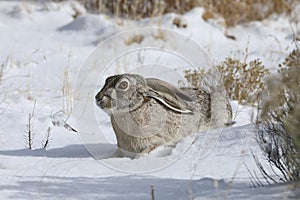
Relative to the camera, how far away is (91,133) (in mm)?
5250

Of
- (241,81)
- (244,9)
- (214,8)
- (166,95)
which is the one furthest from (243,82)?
(244,9)

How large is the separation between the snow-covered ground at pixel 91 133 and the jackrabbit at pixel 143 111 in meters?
0.10

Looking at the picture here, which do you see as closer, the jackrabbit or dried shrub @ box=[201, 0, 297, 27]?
the jackrabbit

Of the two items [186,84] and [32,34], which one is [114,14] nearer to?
[32,34]

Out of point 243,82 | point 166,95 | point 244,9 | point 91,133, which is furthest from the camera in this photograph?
point 244,9

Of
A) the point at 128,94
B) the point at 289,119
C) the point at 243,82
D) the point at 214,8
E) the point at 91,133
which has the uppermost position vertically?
the point at 214,8

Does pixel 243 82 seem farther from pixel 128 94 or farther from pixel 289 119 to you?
pixel 289 119

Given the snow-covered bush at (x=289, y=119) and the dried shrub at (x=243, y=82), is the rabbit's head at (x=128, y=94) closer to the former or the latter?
the snow-covered bush at (x=289, y=119)

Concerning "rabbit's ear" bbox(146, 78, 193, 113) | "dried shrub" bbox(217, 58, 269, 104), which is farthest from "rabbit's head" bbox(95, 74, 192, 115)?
"dried shrub" bbox(217, 58, 269, 104)

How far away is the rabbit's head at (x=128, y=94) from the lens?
4.39 meters

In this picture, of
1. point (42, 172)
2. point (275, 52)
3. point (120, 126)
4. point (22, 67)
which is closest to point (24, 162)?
point (42, 172)

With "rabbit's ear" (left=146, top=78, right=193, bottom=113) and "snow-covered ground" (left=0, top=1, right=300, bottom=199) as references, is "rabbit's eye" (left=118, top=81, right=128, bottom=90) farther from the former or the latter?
"snow-covered ground" (left=0, top=1, right=300, bottom=199)

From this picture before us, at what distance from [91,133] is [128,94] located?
939 mm

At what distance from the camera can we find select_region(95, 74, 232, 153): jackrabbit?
4.41 m
